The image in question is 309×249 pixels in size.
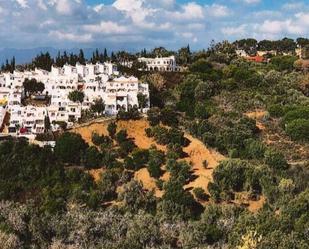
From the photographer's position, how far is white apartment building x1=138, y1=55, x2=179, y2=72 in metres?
106

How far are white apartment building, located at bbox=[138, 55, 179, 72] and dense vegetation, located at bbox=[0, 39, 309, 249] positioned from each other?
1616 centimetres

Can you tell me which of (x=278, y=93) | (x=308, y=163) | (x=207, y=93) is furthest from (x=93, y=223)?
(x=278, y=93)

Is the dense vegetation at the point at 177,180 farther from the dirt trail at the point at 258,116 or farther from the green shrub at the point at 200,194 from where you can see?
the dirt trail at the point at 258,116

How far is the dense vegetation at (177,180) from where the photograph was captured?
50562 mm

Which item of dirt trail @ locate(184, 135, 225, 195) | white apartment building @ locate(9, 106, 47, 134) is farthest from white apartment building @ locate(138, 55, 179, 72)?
dirt trail @ locate(184, 135, 225, 195)

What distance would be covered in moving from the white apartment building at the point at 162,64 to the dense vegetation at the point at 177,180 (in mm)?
16159

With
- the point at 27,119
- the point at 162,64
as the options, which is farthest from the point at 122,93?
the point at 162,64

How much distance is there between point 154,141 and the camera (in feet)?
235

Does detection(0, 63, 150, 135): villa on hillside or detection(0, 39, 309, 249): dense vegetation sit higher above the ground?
detection(0, 63, 150, 135): villa on hillside

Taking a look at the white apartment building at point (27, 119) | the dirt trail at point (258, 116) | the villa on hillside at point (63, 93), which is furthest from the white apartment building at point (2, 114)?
the dirt trail at point (258, 116)

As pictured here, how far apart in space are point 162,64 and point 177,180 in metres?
46.5

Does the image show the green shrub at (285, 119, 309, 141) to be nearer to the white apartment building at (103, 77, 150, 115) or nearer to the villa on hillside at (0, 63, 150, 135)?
the white apartment building at (103, 77, 150, 115)

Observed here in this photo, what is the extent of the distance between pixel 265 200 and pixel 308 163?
8.27 m

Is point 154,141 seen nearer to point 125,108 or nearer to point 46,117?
point 125,108
